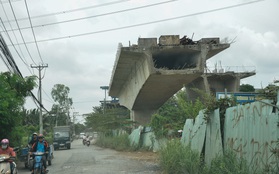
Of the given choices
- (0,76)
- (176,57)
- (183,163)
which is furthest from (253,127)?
(176,57)

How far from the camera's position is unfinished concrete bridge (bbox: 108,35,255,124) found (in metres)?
25.7

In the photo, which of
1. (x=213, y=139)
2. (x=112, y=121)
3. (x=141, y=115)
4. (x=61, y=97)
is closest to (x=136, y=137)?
(x=141, y=115)

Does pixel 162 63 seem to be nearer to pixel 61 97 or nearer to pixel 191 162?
pixel 191 162

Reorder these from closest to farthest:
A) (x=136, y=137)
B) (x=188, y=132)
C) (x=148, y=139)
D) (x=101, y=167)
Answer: (x=188, y=132)
(x=101, y=167)
(x=148, y=139)
(x=136, y=137)

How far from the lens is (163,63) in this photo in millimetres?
29031

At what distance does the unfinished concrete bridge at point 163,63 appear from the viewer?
84.2ft

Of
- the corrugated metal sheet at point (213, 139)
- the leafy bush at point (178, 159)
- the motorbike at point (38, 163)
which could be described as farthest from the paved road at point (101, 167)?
the corrugated metal sheet at point (213, 139)

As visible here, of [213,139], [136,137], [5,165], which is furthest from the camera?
[136,137]

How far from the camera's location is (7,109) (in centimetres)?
1497

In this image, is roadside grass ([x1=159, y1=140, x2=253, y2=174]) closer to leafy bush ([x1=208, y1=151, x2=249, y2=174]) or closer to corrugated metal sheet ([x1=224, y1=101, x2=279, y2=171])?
leafy bush ([x1=208, y1=151, x2=249, y2=174])

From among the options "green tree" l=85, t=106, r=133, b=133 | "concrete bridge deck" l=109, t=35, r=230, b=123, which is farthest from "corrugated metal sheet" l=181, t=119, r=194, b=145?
"green tree" l=85, t=106, r=133, b=133

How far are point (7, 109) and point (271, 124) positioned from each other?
11.5 meters

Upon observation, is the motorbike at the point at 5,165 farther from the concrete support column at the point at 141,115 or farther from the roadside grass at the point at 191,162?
the concrete support column at the point at 141,115

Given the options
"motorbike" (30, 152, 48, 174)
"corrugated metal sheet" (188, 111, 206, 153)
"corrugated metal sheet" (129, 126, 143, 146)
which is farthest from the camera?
"corrugated metal sheet" (129, 126, 143, 146)
